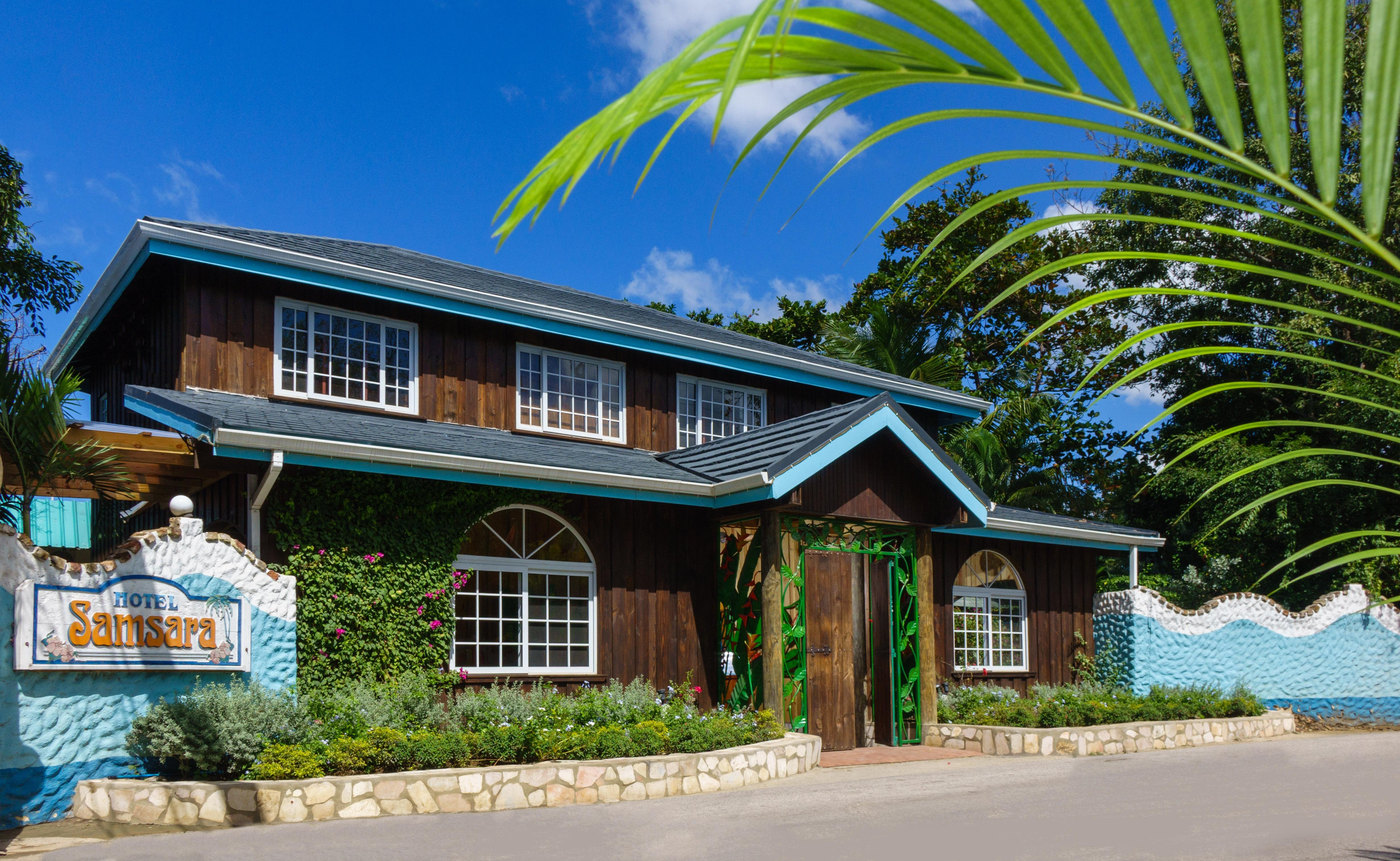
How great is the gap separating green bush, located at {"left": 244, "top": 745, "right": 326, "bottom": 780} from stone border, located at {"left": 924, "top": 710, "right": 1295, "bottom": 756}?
8.47 metres

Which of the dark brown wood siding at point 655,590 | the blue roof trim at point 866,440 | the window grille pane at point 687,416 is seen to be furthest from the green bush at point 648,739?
the window grille pane at point 687,416

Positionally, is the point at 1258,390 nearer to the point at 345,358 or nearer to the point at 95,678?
the point at 345,358

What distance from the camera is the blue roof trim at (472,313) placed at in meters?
12.0

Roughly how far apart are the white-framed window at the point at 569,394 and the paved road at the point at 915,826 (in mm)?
5825

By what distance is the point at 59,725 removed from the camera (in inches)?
345

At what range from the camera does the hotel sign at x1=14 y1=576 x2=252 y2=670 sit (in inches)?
343

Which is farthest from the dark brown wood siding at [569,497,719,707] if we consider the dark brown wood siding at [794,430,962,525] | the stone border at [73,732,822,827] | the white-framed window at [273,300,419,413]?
the white-framed window at [273,300,419,413]

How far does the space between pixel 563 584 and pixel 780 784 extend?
351 centimetres

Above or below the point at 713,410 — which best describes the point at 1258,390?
above

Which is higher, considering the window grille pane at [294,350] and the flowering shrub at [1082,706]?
the window grille pane at [294,350]

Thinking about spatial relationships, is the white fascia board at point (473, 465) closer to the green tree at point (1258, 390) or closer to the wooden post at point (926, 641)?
the wooden post at point (926, 641)

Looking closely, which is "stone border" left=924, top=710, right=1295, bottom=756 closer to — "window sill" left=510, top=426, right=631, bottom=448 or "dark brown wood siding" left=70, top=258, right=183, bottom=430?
"window sill" left=510, top=426, right=631, bottom=448

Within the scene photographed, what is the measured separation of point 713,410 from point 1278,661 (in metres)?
10.9

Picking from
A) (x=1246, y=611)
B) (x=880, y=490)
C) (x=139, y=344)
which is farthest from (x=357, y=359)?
(x=1246, y=611)
